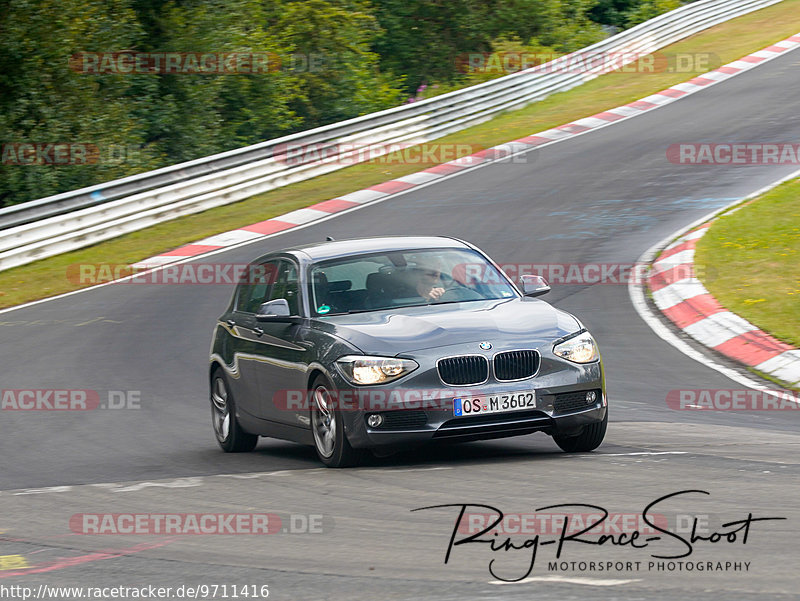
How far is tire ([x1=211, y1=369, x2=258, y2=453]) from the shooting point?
975 cm

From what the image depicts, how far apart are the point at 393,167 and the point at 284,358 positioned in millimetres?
18080

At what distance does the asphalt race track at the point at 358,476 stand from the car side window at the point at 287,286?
1109 millimetres

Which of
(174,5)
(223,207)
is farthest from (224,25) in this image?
(223,207)

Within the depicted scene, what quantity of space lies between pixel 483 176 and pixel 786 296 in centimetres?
1132

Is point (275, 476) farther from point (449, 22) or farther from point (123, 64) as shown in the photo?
point (449, 22)

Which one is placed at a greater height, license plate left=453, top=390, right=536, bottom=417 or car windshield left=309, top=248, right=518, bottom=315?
car windshield left=309, top=248, right=518, bottom=315

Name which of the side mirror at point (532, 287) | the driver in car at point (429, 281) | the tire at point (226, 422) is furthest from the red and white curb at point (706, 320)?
the tire at point (226, 422)

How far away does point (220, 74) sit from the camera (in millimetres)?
31688

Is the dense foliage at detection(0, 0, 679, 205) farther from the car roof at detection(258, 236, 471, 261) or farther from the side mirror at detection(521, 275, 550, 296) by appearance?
the side mirror at detection(521, 275, 550, 296)

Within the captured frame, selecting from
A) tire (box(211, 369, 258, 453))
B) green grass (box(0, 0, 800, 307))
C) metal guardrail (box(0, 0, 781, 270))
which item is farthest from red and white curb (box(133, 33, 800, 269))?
tire (box(211, 369, 258, 453))

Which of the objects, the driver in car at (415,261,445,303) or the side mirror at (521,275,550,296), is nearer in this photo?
the driver in car at (415,261,445,303)

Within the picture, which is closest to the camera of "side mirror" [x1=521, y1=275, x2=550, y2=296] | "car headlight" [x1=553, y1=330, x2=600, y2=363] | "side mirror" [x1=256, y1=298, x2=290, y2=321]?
"car headlight" [x1=553, y1=330, x2=600, y2=363]

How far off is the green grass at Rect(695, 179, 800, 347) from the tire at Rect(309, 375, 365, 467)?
5.24 metres

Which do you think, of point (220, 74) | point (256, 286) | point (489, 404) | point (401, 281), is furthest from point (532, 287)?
point (220, 74)
